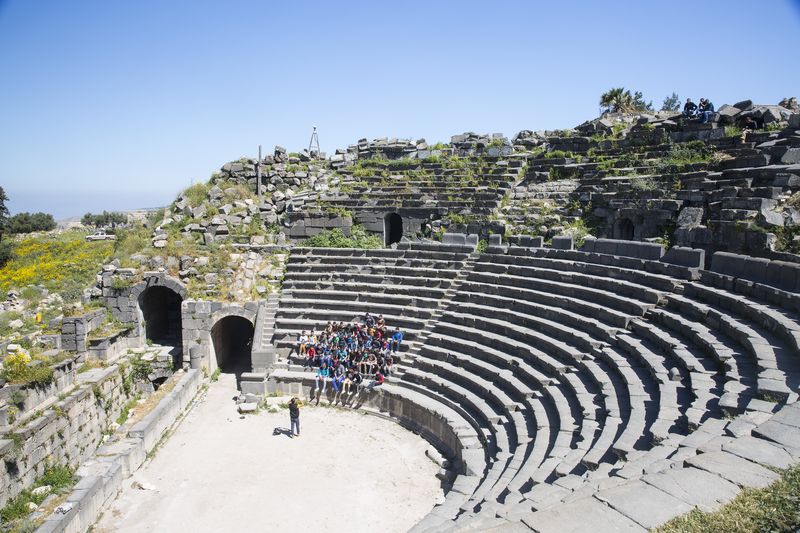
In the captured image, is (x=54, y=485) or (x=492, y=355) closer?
(x=54, y=485)

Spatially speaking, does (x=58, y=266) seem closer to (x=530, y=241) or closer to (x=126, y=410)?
(x=126, y=410)

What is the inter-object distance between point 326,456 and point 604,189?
12119mm

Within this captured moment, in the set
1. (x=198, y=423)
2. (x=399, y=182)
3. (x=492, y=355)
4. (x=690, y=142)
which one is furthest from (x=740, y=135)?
(x=198, y=423)

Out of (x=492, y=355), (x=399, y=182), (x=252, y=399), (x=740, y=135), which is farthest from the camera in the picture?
(x=399, y=182)

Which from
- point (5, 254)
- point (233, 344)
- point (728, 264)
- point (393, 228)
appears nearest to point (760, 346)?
point (728, 264)

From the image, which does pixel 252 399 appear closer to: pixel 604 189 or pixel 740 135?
pixel 604 189

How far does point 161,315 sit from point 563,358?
1507cm

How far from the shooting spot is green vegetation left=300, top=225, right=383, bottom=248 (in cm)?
2180

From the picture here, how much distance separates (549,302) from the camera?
15.5 m

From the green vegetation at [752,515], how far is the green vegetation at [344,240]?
17018mm

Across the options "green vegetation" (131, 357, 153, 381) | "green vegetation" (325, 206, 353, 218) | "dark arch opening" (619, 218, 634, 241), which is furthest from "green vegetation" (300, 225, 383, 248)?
"dark arch opening" (619, 218, 634, 241)

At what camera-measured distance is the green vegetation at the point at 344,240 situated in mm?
21797

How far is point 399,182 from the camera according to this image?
2400 centimetres

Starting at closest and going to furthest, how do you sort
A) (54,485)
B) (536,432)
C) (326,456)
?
(536,432), (54,485), (326,456)
